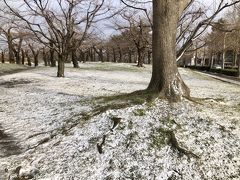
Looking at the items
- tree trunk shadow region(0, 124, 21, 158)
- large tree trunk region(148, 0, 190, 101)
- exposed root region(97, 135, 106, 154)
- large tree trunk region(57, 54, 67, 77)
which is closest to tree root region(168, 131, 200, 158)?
exposed root region(97, 135, 106, 154)

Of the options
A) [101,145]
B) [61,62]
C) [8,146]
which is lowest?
[8,146]

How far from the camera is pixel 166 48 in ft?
24.9

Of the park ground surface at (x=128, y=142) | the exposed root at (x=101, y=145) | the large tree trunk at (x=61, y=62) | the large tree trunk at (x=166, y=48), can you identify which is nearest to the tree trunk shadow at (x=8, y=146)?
the park ground surface at (x=128, y=142)

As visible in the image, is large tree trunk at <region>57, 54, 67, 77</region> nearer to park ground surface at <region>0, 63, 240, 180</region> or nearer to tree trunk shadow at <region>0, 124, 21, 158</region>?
park ground surface at <region>0, 63, 240, 180</region>

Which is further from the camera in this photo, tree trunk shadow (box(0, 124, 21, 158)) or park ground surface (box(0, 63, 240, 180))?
tree trunk shadow (box(0, 124, 21, 158))

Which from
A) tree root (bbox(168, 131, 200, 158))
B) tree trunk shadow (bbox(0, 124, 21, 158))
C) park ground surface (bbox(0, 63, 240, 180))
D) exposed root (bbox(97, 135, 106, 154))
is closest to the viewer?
park ground surface (bbox(0, 63, 240, 180))

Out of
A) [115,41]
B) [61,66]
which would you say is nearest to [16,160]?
[61,66]


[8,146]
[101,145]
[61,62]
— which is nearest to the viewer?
[101,145]

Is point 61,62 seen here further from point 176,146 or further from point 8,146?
point 176,146

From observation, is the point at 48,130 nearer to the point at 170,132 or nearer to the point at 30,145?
the point at 30,145

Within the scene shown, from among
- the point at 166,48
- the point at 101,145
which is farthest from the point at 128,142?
the point at 166,48

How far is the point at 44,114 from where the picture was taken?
28.0 ft

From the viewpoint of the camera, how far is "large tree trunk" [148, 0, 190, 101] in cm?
756

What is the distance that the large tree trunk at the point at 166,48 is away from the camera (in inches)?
298
